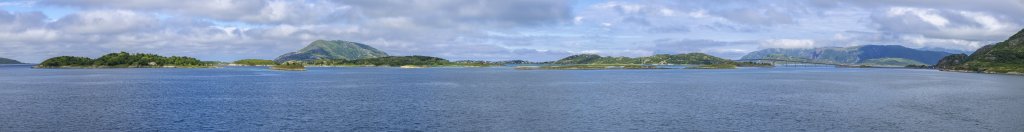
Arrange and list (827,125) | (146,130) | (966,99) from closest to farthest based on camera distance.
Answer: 1. (146,130)
2. (827,125)
3. (966,99)

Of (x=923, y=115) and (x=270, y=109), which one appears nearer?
(x=923, y=115)

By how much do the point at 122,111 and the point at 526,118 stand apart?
1543 inches

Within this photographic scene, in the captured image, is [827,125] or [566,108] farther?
[566,108]

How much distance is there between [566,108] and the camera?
254ft

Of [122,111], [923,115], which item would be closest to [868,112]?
[923,115]

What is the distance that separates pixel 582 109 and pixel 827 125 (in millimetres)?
24288

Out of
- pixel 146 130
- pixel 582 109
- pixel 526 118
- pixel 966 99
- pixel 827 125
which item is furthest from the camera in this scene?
pixel 966 99

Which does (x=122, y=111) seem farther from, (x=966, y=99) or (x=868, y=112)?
(x=966, y=99)

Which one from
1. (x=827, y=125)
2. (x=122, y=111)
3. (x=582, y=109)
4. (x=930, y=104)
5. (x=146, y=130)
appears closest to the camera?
(x=146, y=130)

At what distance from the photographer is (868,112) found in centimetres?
7388

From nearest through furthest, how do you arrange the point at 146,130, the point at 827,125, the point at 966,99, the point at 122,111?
the point at 146,130, the point at 827,125, the point at 122,111, the point at 966,99

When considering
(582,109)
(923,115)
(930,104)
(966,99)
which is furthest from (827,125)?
(966,99)

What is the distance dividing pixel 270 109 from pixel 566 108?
3020cm

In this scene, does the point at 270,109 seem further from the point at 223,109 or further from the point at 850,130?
the point at 850,130
